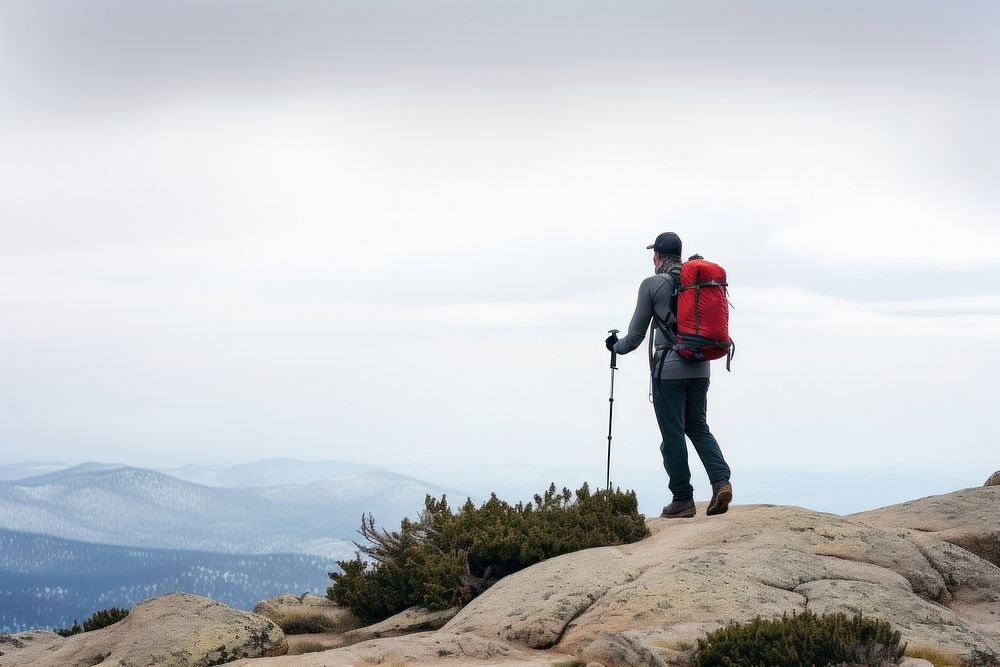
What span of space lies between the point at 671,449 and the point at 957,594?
15.2 ft

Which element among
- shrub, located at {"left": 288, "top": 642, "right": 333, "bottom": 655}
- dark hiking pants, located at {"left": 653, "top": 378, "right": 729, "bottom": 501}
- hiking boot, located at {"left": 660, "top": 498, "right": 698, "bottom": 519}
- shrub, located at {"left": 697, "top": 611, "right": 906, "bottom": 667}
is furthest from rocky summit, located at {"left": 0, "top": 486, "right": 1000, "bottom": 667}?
dark hiking pants, located at {"left": 653, "top": 378, "right": 729, "bottom": 501}

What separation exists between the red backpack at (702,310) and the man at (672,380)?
0.96 ft

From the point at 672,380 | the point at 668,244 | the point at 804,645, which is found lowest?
the point at 804,645

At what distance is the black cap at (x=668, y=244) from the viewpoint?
48.9 ft

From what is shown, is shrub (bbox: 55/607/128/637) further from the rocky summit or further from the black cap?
the black cap

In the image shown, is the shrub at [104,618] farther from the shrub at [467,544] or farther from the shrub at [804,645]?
the shrub at [804,645]

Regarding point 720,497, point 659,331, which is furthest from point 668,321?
point 720,497

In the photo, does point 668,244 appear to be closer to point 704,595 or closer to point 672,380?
point 672,380

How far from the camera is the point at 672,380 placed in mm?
14602

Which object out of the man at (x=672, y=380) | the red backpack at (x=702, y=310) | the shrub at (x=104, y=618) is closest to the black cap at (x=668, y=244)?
the man at (x=672, y=380)

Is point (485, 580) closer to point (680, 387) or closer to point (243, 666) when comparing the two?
point (680, 387)


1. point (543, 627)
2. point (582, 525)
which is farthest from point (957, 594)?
point (543, 627)

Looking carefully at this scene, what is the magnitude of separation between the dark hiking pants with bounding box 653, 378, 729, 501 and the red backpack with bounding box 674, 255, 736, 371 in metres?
0.70

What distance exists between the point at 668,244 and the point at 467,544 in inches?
228
